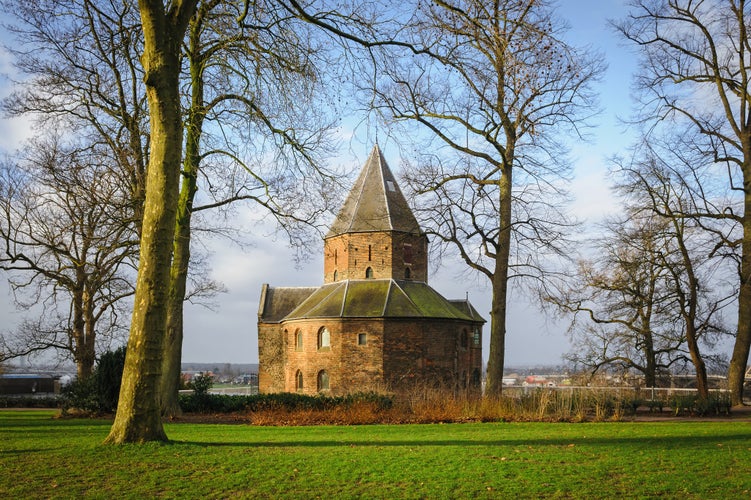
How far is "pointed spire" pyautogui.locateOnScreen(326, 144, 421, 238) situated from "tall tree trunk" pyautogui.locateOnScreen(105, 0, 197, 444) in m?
29.0

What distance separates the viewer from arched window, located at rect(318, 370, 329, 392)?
3888cm

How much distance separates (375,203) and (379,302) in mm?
7265

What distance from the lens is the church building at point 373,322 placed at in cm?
3741

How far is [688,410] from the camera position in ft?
74.8

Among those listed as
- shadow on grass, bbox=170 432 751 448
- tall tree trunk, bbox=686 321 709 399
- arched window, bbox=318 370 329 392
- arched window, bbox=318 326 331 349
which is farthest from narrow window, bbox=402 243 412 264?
shadow on grass, bbox=170 432 751 448

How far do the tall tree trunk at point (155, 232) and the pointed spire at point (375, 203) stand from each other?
29040mm

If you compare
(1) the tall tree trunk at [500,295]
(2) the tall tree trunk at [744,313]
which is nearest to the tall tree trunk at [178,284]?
(1) the tall tree trunk at [500,295]

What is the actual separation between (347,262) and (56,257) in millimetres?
18218

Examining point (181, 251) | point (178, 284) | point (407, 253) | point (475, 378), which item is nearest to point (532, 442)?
point (178, 284)

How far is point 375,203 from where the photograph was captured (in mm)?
42594

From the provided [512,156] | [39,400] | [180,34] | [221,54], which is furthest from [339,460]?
[39,400]

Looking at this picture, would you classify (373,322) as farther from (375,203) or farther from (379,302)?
(375,203)

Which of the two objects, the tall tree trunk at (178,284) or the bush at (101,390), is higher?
the tall tree trunk at (178,284)

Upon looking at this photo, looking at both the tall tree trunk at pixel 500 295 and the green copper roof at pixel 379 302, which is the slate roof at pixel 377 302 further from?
the tall tree trunk at pixel 500 295
